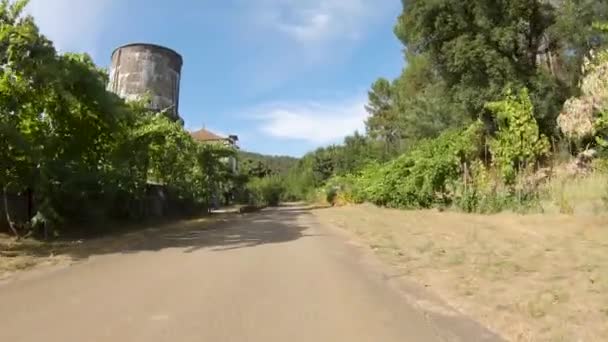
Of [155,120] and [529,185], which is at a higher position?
[155,120]

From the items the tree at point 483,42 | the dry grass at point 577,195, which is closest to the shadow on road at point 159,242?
the dry grass at point 577,195

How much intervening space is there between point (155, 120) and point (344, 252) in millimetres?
13578

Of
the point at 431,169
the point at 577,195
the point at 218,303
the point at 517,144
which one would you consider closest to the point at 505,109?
the point at 517,144

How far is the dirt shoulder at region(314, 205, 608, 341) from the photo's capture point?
19.1ft

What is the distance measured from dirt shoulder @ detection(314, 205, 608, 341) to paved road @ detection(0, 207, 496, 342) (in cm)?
54

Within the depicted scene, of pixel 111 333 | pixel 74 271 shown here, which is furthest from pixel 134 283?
pixel 111 333

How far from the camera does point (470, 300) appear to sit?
273 inches

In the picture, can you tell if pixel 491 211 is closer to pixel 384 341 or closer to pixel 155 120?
pixel 155 120

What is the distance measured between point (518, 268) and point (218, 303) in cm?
481

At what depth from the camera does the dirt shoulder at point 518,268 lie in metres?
5.81

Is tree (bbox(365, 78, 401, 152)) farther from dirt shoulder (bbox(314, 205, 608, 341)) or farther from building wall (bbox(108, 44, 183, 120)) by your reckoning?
dirt shoulder (bbox(314, 205, 608, 341))

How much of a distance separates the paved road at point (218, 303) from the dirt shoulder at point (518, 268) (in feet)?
1.76

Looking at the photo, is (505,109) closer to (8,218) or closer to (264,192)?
(8,218)

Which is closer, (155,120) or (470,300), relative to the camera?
(470,300)
